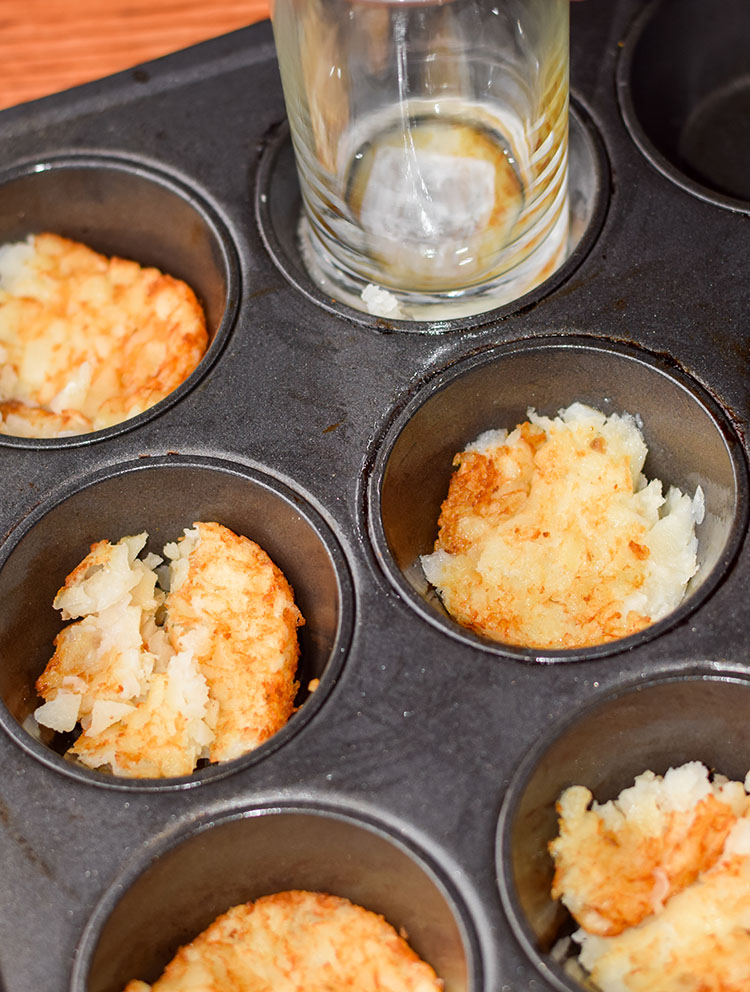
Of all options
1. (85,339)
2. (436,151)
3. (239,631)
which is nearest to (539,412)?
(436,151)

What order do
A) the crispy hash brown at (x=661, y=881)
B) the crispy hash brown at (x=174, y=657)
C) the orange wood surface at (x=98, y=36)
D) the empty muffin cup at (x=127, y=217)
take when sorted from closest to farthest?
the crispy hash brown at (x=661, y=881) → the crispy hash brown at (x=174, y=657) → the empty muffin cup at (x=127, y=217) → the orange wood surface at (x=98, y=36)

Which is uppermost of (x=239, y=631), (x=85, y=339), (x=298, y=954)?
(x=85, y=339)

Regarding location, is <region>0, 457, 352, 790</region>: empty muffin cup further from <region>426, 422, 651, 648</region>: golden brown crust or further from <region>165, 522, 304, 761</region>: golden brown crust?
<region>426, 422, 651, 648</region>: golden brown crust

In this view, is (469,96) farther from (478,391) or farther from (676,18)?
(676,18)

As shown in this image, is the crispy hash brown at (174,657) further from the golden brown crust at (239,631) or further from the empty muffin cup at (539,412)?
the empty muffin cup at (539,412)

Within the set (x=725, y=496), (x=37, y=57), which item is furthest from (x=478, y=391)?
(x=37, y=57)

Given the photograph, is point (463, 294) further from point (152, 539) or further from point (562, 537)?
point (152, 539)

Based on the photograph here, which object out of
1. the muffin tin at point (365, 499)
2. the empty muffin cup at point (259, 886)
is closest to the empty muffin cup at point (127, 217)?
the muffin tin at point (365, 499)
